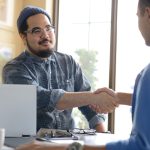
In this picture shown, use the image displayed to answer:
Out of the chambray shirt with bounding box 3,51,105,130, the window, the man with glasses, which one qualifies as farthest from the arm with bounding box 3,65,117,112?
the window

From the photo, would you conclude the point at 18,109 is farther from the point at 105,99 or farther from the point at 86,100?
the point at 105,99

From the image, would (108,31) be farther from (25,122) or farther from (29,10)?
(25,122)

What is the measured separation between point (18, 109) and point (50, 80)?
2.00 ft

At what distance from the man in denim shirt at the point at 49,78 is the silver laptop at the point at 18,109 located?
0.94ft

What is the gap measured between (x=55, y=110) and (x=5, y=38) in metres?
1.51

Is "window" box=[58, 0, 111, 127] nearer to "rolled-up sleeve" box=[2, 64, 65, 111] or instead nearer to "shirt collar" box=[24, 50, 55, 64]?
"shirt collar" box=[24, 50, 55, 64]

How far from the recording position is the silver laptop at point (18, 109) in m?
1.62

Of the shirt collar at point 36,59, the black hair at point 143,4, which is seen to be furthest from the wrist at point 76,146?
the shirt collar at point 36,59

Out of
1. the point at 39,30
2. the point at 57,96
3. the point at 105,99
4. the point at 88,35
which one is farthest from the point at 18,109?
the point at 88,35

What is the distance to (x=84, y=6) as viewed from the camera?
3469 millimetres

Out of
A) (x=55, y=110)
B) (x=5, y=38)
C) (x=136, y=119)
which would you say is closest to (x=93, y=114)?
(x=55, y=110)

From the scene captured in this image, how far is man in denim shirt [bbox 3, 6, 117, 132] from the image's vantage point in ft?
6.56

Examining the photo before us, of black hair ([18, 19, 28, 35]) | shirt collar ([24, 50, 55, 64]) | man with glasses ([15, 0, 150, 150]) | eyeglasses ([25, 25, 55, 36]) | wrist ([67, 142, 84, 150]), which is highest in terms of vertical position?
black hair ([18, 19, 28, 35])

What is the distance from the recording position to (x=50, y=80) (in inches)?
87.5
